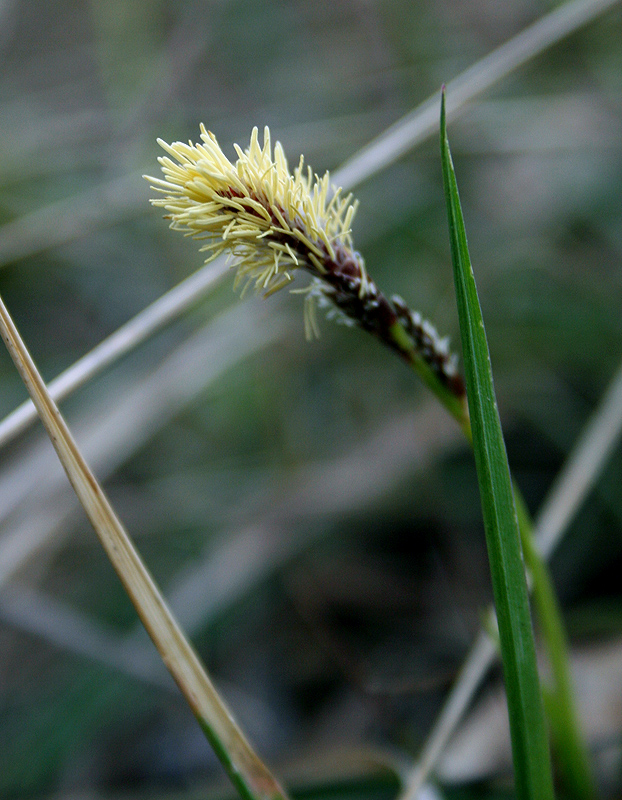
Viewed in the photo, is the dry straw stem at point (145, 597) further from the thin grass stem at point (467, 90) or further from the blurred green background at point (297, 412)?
the thin grass stem at point (467, 90)

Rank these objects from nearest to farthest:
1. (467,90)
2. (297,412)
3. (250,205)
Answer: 1. (250,205)
2. (467,90)
3. (297,412)

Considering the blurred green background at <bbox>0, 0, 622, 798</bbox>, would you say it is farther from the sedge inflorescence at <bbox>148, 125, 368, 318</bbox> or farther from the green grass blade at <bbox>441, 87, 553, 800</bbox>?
the sedge inflorescence at <bbox>148, 125, 368, 318</bbox>

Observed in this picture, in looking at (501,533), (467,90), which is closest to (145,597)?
(501,533)

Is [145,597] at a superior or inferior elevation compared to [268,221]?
inferior

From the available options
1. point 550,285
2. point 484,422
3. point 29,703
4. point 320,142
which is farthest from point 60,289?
point 484,422

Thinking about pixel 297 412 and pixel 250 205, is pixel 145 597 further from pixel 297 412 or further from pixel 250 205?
pixel 297 412

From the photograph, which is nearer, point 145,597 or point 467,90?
point 145,597

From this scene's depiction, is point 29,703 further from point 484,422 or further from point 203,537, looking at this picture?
point 484,422
